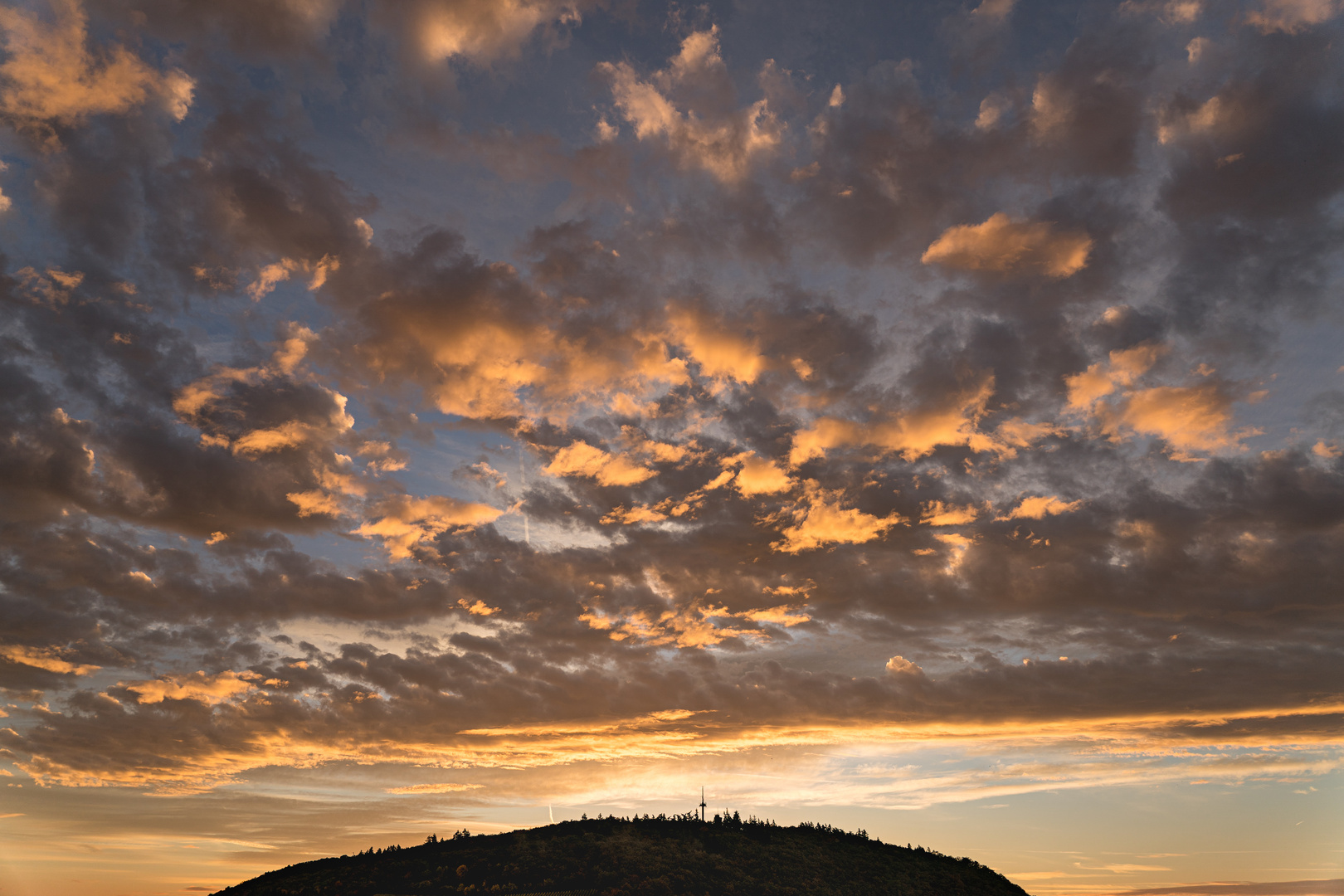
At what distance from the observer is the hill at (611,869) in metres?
163

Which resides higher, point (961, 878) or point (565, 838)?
point (565, 838)

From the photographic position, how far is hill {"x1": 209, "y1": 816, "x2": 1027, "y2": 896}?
162625 mm

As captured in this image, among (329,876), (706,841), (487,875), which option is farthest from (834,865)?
(329,876)

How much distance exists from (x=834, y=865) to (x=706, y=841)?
30.8 meters

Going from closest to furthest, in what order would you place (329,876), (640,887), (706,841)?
(640,887)
(329,876)
(706,841)

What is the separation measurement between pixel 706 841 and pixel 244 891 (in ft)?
354

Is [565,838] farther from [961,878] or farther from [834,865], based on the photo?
[961,878]

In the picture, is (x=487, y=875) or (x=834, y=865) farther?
(x=834, y=865)

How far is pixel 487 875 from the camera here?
535 ft

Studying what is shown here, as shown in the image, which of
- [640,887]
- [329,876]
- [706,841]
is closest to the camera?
[640,887]

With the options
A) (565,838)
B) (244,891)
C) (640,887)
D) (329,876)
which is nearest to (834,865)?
(640,887)

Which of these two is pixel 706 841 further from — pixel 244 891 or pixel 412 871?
pixel 244 891

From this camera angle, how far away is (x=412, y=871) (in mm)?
170000

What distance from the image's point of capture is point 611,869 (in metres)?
169
